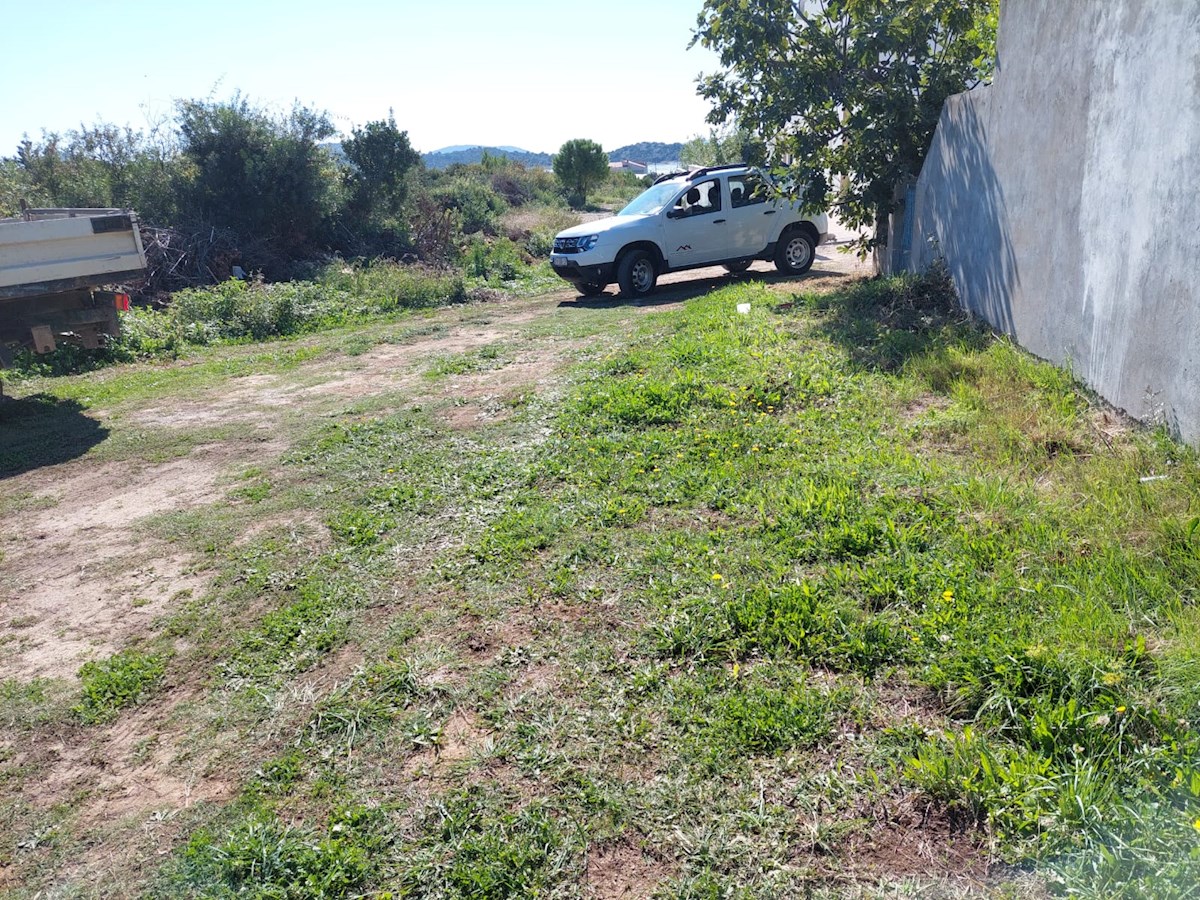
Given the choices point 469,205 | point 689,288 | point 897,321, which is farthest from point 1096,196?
point 469,205

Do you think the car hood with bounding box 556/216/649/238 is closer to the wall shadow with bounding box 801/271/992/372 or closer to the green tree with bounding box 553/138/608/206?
the wall shadow with bounding box 801/271/992/372

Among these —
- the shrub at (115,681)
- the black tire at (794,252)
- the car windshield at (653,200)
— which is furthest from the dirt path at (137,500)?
the black tire at (794,252)

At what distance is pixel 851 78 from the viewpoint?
10695 mm

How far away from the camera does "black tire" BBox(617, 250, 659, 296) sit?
14352 millimetres

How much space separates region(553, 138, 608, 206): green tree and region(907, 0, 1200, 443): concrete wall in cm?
3450

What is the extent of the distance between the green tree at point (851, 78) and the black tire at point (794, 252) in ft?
10.7

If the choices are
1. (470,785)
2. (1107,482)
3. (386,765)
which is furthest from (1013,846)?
(1107,482)

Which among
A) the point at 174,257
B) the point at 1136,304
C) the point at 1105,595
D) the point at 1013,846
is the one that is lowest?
the point at 1013,846

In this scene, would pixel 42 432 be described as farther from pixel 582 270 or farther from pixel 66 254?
pixel 582 270

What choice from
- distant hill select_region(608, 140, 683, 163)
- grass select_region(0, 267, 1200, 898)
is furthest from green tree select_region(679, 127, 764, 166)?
distant hill select_region(608, 140, 683, 163)

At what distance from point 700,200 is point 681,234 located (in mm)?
689

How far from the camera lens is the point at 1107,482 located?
14.4 feet

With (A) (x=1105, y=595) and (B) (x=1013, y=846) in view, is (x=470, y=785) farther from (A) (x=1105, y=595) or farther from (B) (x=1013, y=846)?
(A) (x=1105, y=595)

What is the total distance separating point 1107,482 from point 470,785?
11.4 ft
